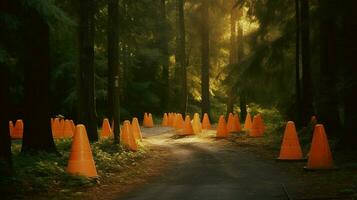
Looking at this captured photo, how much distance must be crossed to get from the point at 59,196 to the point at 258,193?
360 cm

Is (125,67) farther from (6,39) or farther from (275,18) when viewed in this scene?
(6,39)

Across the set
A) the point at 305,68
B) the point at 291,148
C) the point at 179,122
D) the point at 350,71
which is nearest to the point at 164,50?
the point at 179,122

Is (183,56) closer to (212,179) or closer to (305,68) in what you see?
(305,68)

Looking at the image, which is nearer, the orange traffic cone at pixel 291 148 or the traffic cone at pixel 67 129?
the orange traffic cone at pixel 291 148

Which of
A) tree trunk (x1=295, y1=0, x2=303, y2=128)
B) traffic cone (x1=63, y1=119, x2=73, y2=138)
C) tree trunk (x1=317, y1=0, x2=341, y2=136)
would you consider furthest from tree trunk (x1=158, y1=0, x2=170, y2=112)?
tree trunk (x1=317, y1=0, x2=341, y2=136)

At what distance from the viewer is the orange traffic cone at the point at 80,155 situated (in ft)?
38.0

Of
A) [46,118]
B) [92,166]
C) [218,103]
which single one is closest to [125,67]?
[218,103]

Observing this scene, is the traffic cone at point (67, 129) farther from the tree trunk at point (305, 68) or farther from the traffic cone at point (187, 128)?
the tree trunk at point (305, 68)

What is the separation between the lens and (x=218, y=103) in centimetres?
5812

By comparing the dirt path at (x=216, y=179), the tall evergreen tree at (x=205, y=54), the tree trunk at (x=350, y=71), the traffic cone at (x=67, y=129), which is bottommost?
the dirt path at (x=216, y=179)

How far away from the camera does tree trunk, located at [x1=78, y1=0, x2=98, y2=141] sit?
19312 millimetres

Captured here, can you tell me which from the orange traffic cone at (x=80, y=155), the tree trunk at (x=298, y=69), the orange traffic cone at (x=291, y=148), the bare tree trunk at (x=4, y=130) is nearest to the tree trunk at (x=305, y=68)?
the tree trunk at (x=298, y=69)

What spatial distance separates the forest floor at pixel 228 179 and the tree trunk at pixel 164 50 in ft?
94.7

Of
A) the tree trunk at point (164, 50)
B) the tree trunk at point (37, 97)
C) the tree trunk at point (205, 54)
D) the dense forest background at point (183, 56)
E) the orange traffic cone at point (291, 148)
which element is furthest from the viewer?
the tree trunk at point (164, 50)
